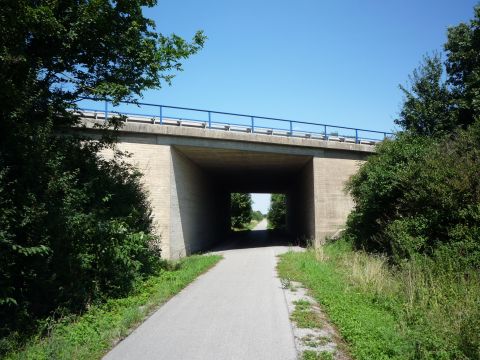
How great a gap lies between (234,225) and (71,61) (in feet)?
161

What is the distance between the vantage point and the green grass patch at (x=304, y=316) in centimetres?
632

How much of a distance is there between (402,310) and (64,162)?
7.50m

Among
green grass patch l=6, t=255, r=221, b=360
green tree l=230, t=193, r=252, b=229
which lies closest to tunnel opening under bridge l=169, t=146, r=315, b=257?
green grass patch l=6, t=255, r=221, b=360

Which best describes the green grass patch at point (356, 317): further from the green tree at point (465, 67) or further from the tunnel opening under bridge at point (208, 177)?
the green tree at point (465, 67)

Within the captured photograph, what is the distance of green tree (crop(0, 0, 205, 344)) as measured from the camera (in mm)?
6855

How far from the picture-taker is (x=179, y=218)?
57.2 feet

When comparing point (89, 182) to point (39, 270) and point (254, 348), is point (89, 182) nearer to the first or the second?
point (39, 270)

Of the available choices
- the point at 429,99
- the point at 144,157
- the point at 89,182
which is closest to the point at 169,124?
the point at 144,157

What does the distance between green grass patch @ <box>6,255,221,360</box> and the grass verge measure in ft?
11.3

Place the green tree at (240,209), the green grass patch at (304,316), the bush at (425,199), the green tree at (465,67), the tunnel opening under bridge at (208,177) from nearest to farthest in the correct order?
the green grass patch at (304,316) → the bush at (425,199) → the tunnel opening under bridge at (208,177) → the green tree at (465,67) → the green tree at (240,209)

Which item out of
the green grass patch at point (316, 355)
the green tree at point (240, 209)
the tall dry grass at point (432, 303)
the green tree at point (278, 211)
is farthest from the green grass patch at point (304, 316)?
the green tree at point (278, 211)

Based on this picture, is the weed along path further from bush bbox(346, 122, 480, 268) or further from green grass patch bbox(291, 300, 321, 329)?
bush bbox(346, 122, 480, 268)

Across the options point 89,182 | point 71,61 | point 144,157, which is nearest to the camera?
point 89,182

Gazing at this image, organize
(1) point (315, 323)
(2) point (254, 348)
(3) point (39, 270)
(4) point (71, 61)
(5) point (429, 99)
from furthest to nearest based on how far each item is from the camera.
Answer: (5) point (429, 99)
(4) point (71, 61)
(3) point (39, 270)
(1) point (315, 323)
(2) point (254, 348)
